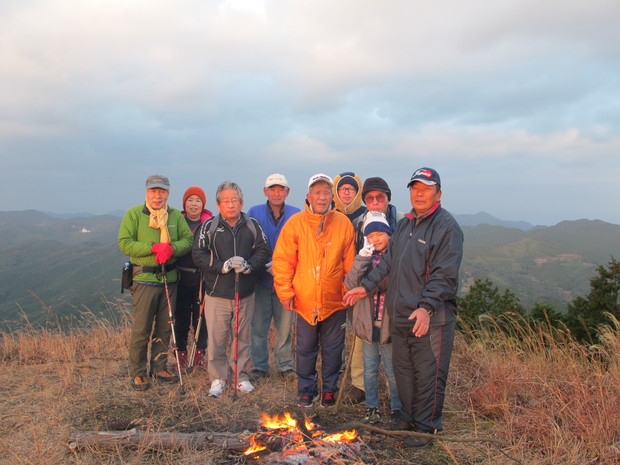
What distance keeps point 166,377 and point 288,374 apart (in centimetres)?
162

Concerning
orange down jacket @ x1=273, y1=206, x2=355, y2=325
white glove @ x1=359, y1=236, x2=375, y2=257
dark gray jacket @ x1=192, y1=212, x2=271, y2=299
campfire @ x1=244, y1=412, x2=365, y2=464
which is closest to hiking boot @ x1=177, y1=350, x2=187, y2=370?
dark gray jacket @ x1=192, y1=212, x2=271, y2=299

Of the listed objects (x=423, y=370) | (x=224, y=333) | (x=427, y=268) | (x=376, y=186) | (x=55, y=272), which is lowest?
(x=55, y=272)

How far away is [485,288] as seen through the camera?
13625 millimetres

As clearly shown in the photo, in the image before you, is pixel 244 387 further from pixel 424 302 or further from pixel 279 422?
pixel 424 302

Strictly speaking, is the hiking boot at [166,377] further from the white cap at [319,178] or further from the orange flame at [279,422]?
the white cap at [319,178]

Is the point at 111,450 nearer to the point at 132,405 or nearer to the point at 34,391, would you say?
the point at 132,405

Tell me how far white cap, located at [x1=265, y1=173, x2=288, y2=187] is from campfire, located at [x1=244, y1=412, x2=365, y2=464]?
9.76 ft

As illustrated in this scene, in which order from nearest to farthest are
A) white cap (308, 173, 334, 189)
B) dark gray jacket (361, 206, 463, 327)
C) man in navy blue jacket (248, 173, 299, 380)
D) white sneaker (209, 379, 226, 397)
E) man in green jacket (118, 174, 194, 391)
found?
1. dark gray jacket (361, 206, 463, 327)
2. white cap (308, 173, 334, 189)
3. white sneaker (209, 379, 226, 397)
4. man in green jacket (118, 174, 194, 391)
5. man in navy blue jacket (248, 173, 299, 380)

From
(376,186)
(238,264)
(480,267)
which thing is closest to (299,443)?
(238,264)

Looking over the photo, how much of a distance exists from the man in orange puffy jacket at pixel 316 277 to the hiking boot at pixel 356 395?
216 mm

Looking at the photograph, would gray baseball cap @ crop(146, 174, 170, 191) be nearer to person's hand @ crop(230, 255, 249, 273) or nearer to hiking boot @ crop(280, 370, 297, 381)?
person's hand @ crop(230, 255, 249, 273)

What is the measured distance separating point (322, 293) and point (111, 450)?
2.47m

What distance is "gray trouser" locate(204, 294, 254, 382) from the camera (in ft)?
16.6

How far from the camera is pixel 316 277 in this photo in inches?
179
